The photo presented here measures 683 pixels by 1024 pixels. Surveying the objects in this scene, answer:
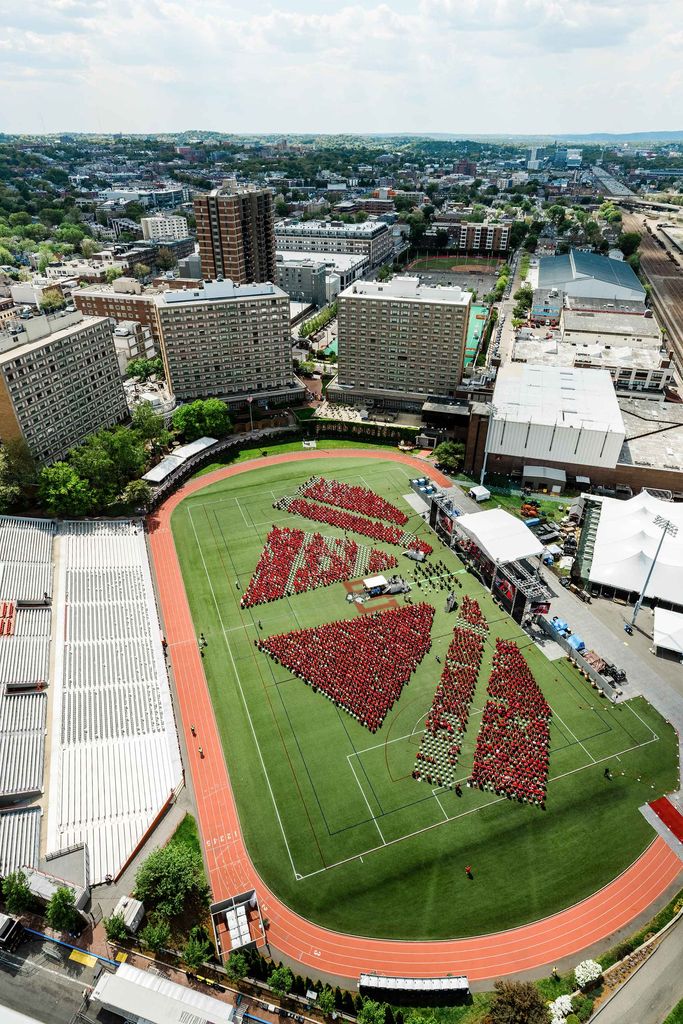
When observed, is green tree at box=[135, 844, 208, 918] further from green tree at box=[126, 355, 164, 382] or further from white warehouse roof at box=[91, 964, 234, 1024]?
green tree at box=[126, 355, 164, 382]

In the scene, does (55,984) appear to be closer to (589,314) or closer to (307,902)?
(307,902)

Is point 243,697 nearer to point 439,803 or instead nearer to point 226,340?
point 439,803

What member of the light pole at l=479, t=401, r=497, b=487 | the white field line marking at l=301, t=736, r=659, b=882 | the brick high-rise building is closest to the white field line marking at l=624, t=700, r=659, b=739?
the white field line marking at l=301, t=736, r=659, b=882

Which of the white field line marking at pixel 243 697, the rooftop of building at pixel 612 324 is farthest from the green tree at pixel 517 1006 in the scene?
the rooftop of building at pixel 612 324

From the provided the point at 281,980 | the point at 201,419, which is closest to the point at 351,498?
the point at 201,419

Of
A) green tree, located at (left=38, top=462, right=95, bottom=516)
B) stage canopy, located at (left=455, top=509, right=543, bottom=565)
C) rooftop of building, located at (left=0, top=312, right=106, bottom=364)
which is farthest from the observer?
rooftop of building, located at (left=0, top=312, right=106, bottom=364)

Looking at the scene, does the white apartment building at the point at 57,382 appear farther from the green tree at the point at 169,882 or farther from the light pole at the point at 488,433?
the light pole at the point at 488,433

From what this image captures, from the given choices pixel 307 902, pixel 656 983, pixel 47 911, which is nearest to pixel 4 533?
pixel 47 911
